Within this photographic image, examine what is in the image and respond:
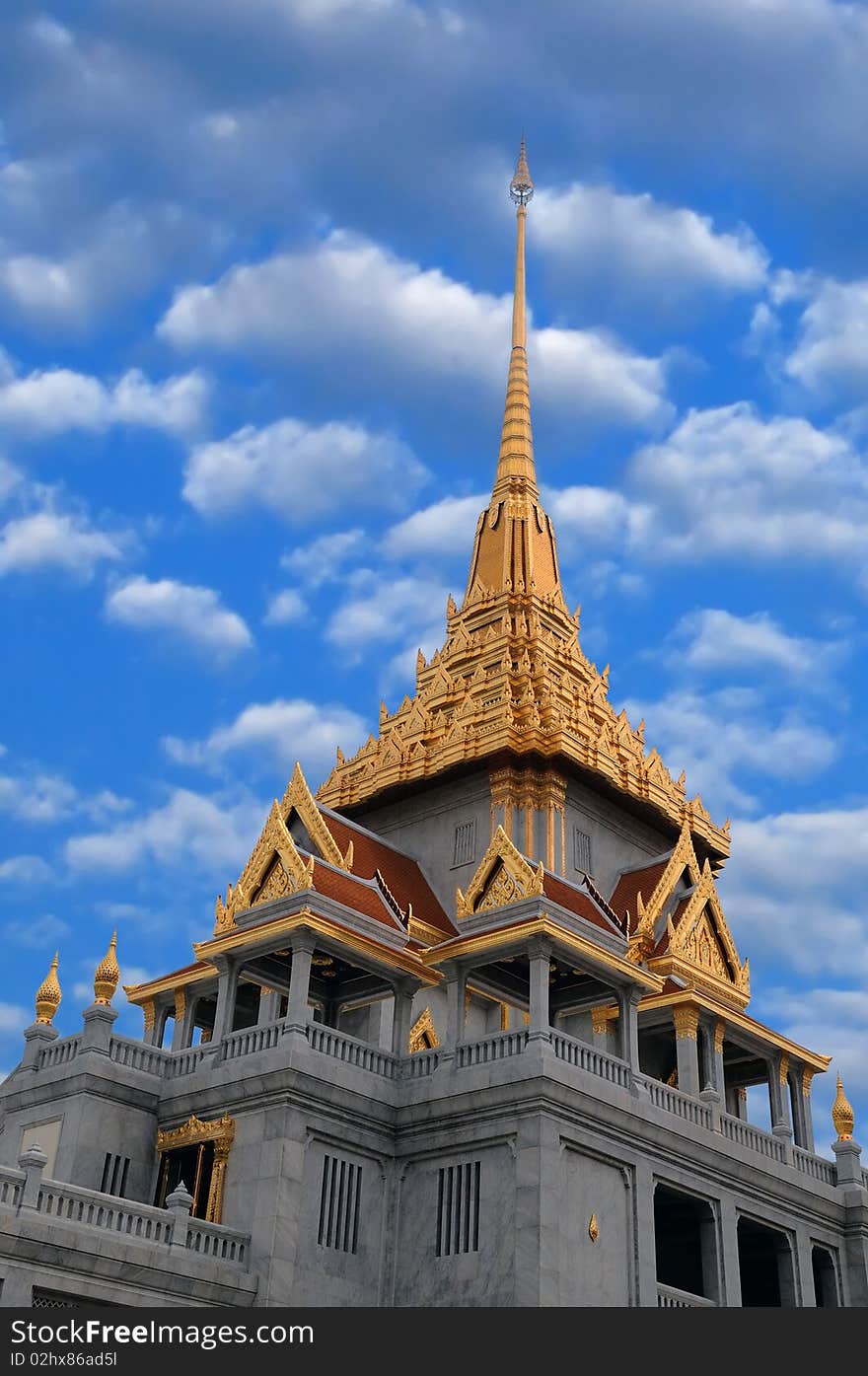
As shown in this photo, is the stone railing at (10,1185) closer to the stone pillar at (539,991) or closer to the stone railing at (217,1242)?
the stone railing at (217,1242)

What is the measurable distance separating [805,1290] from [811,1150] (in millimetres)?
4930

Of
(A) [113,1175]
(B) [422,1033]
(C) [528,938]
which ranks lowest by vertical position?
(A) [113,1175]

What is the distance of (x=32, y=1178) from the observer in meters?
27.9

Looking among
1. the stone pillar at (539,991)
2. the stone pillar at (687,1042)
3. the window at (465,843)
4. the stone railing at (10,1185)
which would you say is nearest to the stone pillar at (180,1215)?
the stone railing at (10,1185)

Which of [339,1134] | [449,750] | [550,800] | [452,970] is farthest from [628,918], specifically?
[339,1134]

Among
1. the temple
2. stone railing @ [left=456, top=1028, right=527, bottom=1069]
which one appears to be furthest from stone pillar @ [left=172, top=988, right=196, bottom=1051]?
stone railing @ [left=456, top=1028, right=527, bottom=1069]

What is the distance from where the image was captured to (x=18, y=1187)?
28.0m

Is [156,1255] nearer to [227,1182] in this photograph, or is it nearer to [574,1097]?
[227,1182]

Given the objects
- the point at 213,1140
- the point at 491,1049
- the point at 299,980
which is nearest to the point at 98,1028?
the point at 213,1140

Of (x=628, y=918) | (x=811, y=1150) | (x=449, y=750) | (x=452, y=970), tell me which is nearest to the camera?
(x=452, y=970)

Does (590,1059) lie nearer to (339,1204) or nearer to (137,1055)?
(339,1204)

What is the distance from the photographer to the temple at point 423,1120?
31203 millimetres

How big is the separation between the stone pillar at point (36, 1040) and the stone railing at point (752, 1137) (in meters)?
14.8

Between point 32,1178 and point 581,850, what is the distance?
2349 cm
